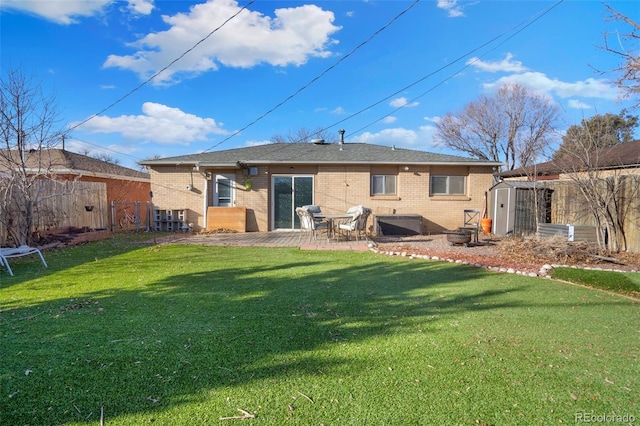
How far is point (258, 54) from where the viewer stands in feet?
44.5

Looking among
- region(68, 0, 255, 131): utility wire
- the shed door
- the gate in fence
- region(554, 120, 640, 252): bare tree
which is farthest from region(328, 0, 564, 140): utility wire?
the gate in fence

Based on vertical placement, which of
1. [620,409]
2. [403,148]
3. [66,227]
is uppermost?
[403,148]

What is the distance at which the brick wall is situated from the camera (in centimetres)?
1388

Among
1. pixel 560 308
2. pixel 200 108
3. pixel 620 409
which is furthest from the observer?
pixel 200 108

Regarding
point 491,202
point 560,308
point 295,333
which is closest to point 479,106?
point 491,202

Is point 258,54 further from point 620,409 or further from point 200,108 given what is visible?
point 620,409

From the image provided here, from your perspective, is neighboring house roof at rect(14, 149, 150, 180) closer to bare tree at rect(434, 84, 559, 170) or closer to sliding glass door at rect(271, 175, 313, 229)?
sliding glass door at rect(271, 175, 313, 229)

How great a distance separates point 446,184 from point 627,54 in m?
8.98

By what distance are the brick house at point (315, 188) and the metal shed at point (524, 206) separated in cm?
210

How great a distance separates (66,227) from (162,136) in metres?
13.3

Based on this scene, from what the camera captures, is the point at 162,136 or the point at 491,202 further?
the point at 162,136

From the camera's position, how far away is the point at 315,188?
13945mm

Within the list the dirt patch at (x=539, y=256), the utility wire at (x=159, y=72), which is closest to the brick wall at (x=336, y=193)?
the utility wire at (x=159, y=72)

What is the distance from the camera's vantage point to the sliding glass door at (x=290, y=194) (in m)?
14.0
